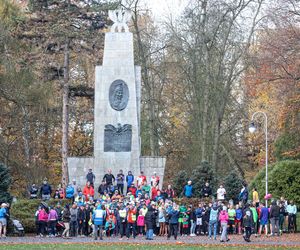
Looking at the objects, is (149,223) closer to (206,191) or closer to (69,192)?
(69,192)

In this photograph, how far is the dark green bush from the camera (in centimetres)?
3441

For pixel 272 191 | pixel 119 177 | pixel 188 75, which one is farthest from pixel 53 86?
pixel 272 191

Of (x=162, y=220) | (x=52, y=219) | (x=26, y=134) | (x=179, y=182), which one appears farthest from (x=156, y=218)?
(x=26, y=134)

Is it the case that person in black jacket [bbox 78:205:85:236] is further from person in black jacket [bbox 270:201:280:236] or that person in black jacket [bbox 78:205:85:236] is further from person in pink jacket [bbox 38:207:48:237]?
person in black jacket [bbox 270:201:280:236]

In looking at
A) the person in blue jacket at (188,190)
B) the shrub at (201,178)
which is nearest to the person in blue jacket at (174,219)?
the person in blue jacket at (188,190)

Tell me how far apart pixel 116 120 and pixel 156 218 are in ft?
30.5

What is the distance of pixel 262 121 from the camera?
54.6m

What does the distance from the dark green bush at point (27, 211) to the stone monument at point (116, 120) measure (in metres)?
4.72

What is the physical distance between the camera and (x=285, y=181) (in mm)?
39406

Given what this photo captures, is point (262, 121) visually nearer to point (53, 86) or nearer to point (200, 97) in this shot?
point (200, 97)

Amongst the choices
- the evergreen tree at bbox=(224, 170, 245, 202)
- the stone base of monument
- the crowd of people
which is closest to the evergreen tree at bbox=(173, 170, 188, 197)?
the stone base of monument

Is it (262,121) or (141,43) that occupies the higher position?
(141,43)

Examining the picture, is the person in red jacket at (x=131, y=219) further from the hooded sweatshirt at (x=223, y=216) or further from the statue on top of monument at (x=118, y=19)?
the statue on top of monument at (x=118, y=19)

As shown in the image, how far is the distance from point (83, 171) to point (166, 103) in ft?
48.8
